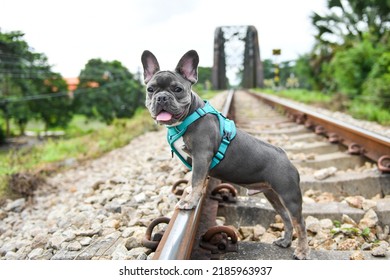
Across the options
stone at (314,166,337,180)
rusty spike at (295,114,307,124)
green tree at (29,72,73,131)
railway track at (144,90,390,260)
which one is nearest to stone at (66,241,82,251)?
railway track at (144,90,390,260)

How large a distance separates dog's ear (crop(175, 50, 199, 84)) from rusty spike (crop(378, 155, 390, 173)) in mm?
1841

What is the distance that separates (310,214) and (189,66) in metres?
1.20

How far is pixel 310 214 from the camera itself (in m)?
2.22

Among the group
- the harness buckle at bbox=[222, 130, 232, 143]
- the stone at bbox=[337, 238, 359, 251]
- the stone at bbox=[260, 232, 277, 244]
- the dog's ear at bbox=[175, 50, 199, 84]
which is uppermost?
the dog's ear at bbox=[175, 50, 199, 84]

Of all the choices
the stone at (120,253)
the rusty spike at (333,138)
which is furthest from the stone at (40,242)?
the rusty spike at (333,138)

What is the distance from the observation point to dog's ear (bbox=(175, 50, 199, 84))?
150 cm

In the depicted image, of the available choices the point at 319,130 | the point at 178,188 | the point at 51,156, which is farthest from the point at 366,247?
the point at 51,156

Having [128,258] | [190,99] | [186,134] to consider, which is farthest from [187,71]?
[128,258]

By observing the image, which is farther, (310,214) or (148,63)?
(310,214)

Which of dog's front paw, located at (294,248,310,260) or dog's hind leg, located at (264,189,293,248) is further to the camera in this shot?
dog's hind leg, located at (264,189,293,248)

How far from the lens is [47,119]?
111 feet

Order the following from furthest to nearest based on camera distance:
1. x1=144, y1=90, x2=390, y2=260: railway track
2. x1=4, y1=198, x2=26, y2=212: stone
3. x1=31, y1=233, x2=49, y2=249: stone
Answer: x1=4, y1=198, x2=26, y2=212: stone → x1=31, y1=233, x2=49, y2=249: stone → x1=144, y1=90, x2=390, y2=260: railway track

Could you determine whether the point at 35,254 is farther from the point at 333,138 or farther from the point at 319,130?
the point at 319,130

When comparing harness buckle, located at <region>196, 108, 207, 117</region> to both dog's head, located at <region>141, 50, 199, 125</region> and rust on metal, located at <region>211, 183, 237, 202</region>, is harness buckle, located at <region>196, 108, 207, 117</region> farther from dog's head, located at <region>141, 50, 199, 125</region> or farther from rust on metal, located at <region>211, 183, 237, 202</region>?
rust on metal, located at <region>211, 183, 237, 202</region>
